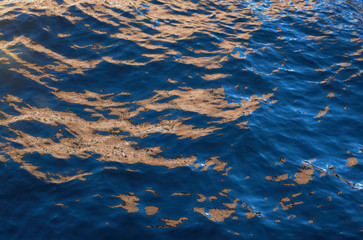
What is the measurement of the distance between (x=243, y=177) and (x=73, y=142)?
4.17 metres

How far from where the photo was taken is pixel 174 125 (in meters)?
8.58

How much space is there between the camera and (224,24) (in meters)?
14.0

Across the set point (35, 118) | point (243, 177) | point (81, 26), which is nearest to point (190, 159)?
point (243, 177)

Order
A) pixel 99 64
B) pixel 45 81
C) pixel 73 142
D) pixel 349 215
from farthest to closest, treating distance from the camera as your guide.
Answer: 1. pixel 99 64
2. pixel 45 81
3. pixel 73 142
4. pixel 349 215

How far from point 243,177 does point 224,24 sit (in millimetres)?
8714

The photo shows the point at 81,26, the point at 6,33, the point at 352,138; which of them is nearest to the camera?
the point at 352,138

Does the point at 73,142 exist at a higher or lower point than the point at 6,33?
lower

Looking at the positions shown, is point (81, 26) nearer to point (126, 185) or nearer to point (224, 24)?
point (224, 24)

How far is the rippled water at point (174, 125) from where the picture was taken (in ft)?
20.5

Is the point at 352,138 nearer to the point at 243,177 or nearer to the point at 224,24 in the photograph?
the point at 243,177

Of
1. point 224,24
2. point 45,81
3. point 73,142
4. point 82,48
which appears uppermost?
point 224,24

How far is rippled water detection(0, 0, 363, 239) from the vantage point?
20.5 ft

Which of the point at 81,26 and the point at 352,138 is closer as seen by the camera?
the point at 352,138

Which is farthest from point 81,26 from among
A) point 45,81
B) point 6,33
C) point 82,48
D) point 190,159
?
point 190,159
